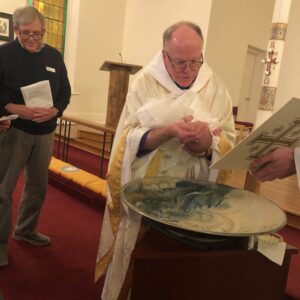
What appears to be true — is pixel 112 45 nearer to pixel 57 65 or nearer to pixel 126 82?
pixel 126 82

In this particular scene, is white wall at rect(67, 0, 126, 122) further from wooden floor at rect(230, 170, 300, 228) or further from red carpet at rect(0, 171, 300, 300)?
red carpet at rect(0, 171, 300, 300)

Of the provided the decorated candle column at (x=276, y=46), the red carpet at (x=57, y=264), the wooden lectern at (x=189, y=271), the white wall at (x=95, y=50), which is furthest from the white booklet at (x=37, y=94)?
the white wall at (x=95, y=50)

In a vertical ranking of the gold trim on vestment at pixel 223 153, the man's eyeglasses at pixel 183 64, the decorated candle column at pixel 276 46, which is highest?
the decorated candle column at pixel 276 46

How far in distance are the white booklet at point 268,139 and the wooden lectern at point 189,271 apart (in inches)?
11.8

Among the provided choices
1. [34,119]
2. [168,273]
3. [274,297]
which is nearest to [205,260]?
[168,273]

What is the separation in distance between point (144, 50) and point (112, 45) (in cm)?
67

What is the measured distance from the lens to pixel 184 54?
1505mm

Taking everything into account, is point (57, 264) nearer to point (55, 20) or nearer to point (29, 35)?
point (29, 35)

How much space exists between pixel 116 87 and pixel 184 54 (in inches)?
152

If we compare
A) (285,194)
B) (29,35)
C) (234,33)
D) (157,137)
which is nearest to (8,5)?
(234,33)

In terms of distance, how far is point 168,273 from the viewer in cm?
116

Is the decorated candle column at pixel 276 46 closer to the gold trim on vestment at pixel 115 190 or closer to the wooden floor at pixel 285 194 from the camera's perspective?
the wooden floor at pixel 285 194

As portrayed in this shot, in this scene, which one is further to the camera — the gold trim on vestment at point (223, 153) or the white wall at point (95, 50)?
the white wall at point (95, 50)

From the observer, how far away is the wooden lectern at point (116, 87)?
522cm
